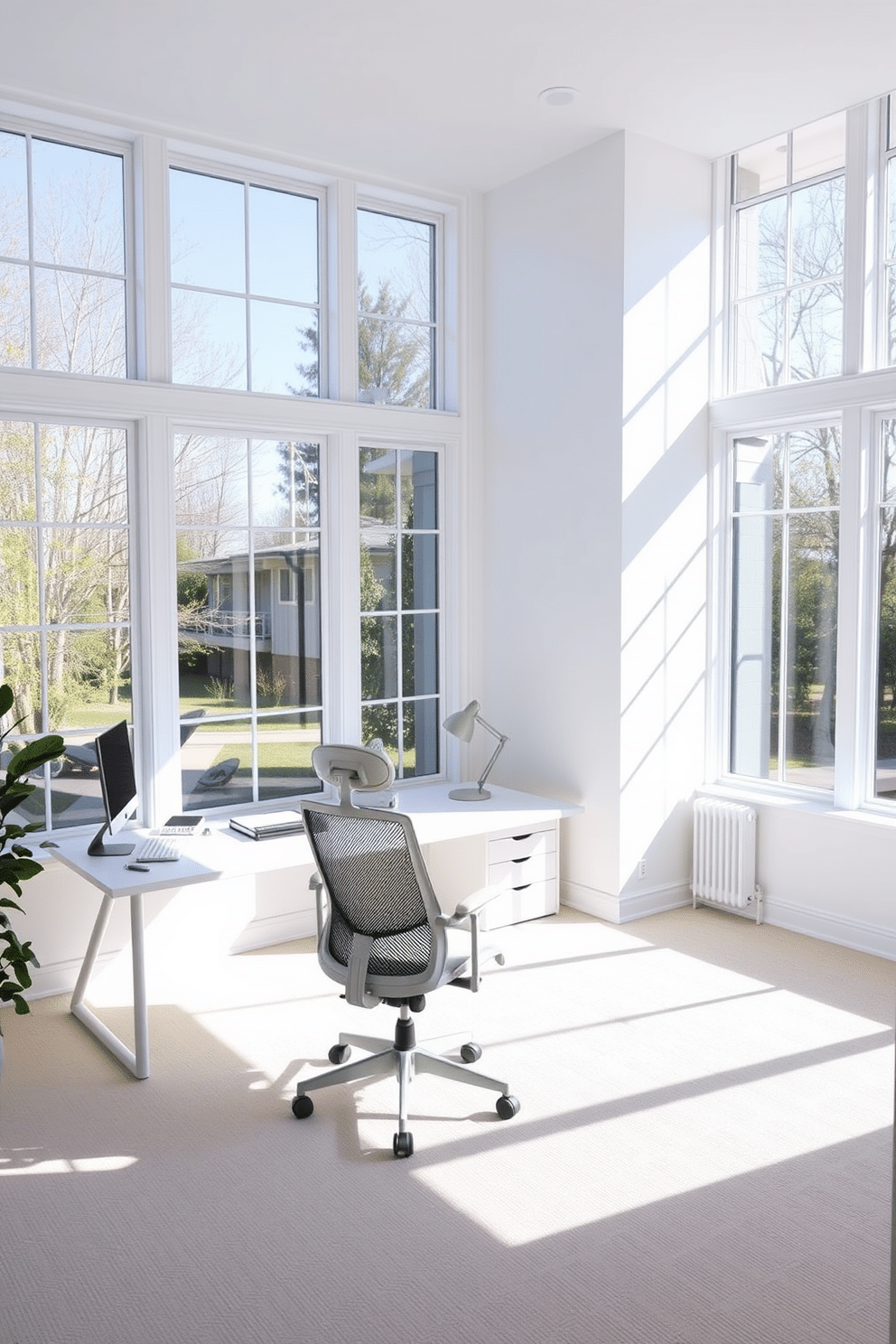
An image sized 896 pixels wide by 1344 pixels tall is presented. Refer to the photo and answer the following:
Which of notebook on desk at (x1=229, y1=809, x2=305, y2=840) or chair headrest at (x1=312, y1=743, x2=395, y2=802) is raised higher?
chair headrest at (x1=312, y1=743, x2=395, y2=802)

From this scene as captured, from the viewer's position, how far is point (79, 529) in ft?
14.8

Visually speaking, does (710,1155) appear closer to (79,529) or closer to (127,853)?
(127,853)

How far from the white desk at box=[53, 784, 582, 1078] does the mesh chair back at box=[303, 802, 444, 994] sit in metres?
0.70

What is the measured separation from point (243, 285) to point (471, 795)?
2.57m

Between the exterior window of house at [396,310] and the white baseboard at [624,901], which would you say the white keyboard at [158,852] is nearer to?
the white baseboard at [624,901]

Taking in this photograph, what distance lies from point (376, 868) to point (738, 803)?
2579mm

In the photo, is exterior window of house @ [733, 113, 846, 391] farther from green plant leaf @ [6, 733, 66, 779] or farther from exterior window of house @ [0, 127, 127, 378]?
green plant leaf @ [6, 733, 66, 779]

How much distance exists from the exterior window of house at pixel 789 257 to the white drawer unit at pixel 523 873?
2.42 metres

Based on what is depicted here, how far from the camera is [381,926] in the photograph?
319 cm

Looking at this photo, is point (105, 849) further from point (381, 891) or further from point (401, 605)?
point (401, 605)

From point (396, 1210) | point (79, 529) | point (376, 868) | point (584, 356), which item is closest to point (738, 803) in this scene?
point (584, 356)

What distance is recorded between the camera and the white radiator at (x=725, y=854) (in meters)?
5.08

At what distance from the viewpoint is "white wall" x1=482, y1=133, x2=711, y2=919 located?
5.00 meters

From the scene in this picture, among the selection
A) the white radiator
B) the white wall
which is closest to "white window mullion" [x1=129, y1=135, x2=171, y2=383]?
the white wall
